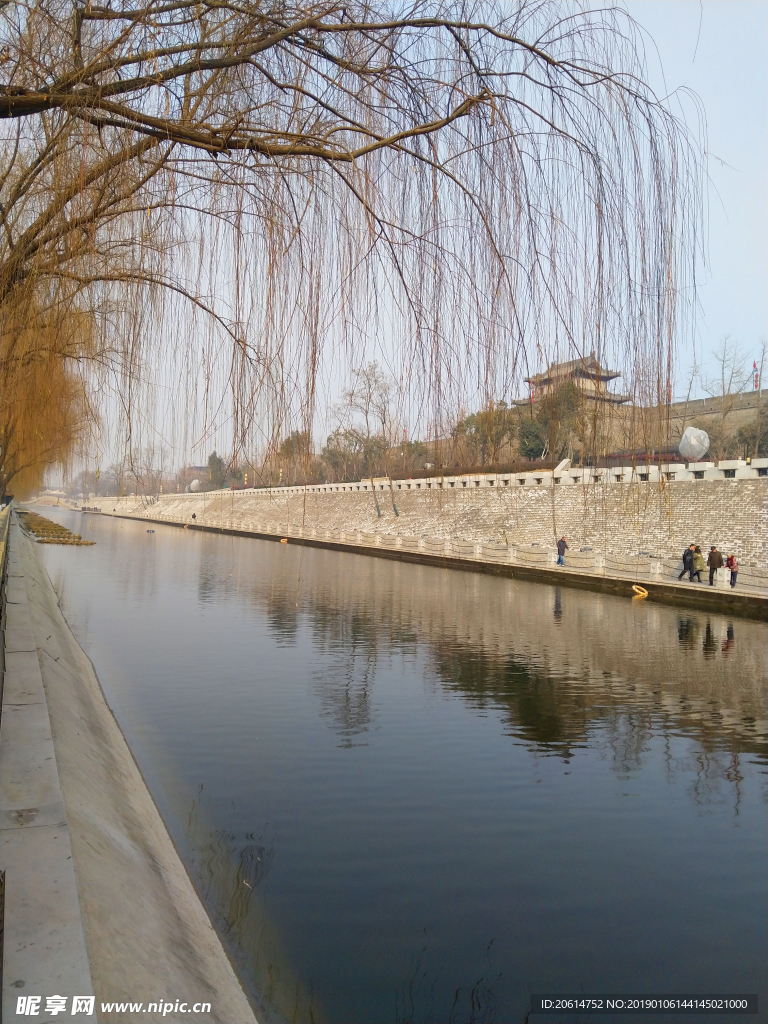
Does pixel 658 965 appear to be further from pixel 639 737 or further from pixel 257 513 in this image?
pixel 257 513

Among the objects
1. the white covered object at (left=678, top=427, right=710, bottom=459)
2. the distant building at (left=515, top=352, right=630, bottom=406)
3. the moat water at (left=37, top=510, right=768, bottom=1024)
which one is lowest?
the moat water at (left=37, top=510, right=768, bottom=1024)

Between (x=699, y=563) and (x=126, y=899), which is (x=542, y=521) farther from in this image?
(x=126, y=899)

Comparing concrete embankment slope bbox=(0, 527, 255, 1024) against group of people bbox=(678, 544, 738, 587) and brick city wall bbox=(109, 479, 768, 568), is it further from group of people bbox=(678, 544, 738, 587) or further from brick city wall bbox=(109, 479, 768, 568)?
group of people bbox=(678, 544, 738, 587)

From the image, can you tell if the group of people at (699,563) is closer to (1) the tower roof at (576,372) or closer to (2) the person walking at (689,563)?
(2) the person walking at (689,563)

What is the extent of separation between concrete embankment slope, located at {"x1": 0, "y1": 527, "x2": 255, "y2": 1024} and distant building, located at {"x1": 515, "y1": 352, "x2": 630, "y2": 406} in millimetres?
2443

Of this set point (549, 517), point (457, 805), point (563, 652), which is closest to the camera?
point (457, 805)

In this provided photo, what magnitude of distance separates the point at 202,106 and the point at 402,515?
113 ft

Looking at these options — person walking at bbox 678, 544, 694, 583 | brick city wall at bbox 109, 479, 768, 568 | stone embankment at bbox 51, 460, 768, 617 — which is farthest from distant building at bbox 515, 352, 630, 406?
person walking at bbox 678, 544, 694, 583

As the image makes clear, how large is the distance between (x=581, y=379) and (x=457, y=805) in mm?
4203

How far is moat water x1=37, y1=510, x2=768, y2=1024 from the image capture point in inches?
161

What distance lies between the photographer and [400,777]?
6.52 meters

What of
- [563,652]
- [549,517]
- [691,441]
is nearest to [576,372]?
[691,441]

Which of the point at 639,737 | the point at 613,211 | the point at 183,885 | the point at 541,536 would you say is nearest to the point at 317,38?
the point at 613,211

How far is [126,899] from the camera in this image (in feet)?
11.3
